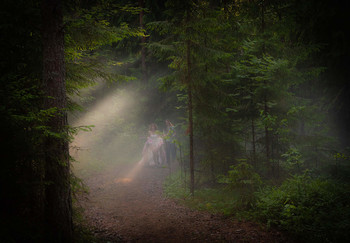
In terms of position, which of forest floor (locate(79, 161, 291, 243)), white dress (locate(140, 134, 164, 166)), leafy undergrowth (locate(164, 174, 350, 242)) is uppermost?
white dress (locate(140, 134, 164, 166))

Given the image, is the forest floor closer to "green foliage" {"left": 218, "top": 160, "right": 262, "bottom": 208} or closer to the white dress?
"green foliage" {"left": 218, "top": 160, "right": 262, "bottom": 208}

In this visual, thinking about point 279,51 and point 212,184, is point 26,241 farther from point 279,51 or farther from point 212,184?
point 279,51

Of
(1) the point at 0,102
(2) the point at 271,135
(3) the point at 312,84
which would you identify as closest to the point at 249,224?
(2) the point at 271,135

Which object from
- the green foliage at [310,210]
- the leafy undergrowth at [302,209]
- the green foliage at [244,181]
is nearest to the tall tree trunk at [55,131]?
the leafy undergrowth at [302,209]

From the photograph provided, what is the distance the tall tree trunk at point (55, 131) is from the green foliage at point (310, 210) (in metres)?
5.91

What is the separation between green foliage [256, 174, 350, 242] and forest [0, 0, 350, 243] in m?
0.03

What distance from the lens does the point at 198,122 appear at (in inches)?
402

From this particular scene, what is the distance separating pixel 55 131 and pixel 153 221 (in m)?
4.94

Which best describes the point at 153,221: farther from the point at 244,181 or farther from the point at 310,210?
the point at 310,210

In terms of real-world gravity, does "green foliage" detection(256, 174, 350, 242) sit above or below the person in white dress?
below

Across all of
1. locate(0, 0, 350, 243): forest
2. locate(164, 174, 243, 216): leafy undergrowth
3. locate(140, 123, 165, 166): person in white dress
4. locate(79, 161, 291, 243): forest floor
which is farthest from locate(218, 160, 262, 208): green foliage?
locate(140, 123, 165, 166): person in white dress

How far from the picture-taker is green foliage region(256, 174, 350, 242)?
4.88m

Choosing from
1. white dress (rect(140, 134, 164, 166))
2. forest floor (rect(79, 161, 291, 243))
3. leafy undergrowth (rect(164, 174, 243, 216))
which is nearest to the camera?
forest floor (rect(79, 161, 291, 243))

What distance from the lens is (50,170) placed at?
15.5 ft
